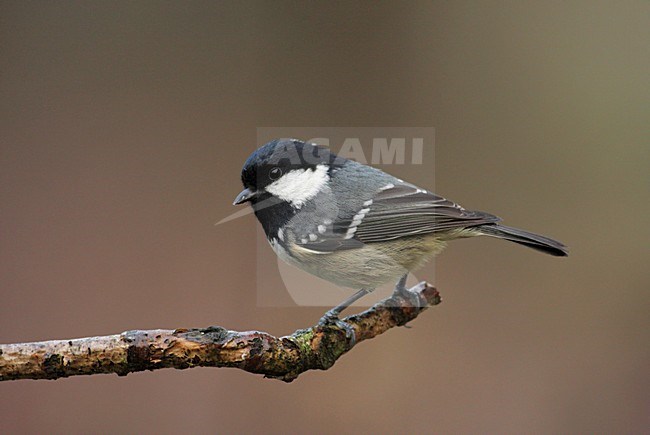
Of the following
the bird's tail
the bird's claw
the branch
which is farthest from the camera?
the bird's claw

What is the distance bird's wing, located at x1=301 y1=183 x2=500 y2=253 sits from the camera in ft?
3.65

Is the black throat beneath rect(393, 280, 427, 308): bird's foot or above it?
above

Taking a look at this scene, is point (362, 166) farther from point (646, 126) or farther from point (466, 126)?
point (646, 126)

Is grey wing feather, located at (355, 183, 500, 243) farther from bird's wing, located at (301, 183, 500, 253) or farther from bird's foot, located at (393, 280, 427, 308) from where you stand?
bird's foot, located at (393, 280, 427, 308)

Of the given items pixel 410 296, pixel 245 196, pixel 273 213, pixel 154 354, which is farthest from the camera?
pixel 410 296

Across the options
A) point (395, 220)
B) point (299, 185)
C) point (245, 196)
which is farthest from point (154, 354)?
point (395, 220)

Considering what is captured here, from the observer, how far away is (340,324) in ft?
3.30

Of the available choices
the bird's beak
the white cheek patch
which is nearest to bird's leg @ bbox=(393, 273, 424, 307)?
the white cheek patch

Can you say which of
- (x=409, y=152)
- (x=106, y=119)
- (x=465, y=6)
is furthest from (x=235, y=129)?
(x=465, y=6)

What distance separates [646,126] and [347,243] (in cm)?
92

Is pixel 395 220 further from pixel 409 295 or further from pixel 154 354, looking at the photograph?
pixel 154 354

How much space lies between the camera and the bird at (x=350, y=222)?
1062 mm

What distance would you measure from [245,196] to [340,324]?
9.8 inches

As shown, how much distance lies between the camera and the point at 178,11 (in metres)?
1.59
